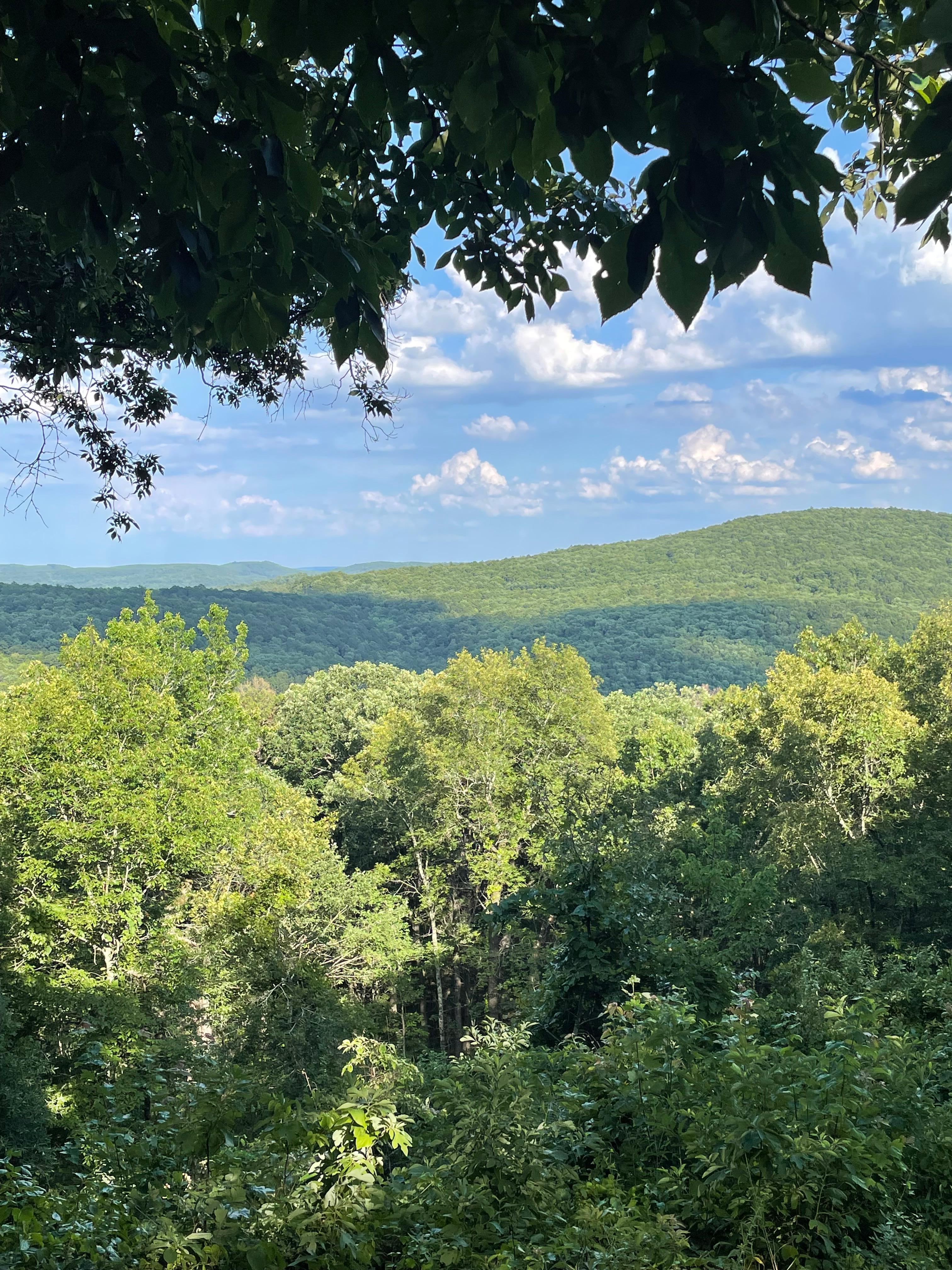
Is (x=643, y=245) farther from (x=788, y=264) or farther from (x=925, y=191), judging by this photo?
(x=925, y=191)

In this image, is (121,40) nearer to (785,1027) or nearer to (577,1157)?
(577,1157)

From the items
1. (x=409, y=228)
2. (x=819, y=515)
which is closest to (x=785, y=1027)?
(x=409, y=228)

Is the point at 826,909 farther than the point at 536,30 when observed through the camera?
Yes

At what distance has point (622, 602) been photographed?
4067 inches

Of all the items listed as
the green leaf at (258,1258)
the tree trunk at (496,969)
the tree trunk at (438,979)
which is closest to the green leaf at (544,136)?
the green leaf at (258,1258)

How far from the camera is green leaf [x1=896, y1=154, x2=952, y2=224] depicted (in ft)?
2.74

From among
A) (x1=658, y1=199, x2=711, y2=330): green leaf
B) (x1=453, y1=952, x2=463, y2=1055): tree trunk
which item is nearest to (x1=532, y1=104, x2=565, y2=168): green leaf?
(x1=658, y1=199, x2=711, y2=330): green leaf

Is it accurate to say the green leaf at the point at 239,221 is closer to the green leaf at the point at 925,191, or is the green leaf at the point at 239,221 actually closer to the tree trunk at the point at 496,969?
the green leaf at the point at 925,191

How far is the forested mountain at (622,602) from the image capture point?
76375 millimetres

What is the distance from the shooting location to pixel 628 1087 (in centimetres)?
362

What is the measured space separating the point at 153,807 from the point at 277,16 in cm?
1612

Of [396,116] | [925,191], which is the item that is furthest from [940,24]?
[396,116]

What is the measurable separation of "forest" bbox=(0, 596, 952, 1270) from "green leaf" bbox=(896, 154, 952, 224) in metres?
2.47

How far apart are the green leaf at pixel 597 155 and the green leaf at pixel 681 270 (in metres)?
0.09
